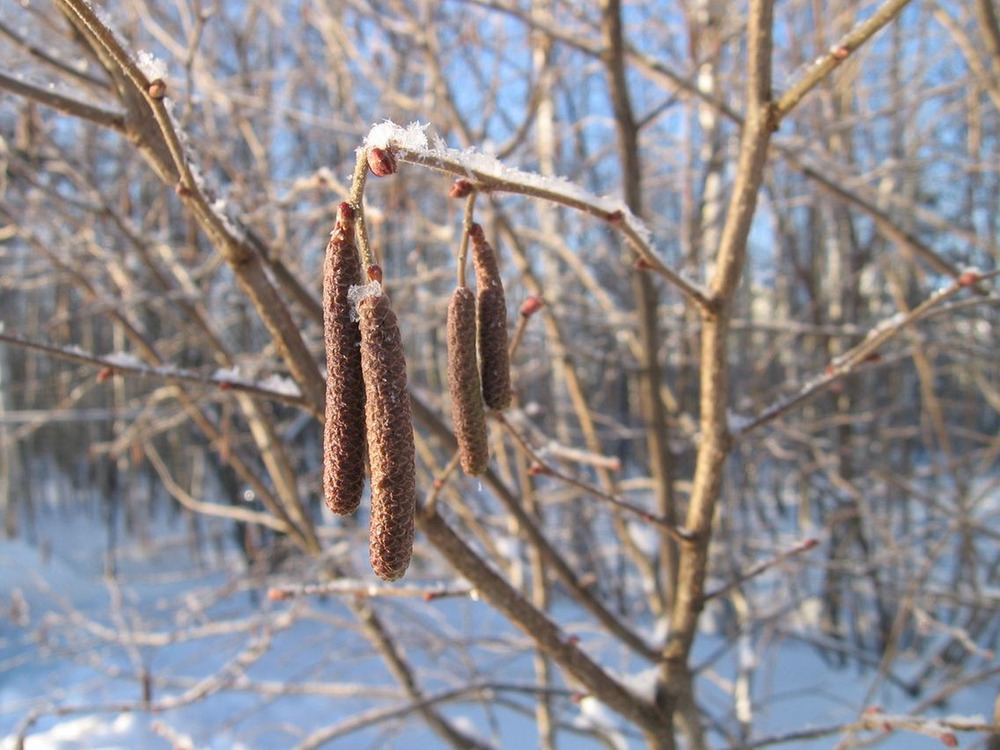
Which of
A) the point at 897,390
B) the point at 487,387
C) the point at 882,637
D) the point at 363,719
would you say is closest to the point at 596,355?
the point at 363,719

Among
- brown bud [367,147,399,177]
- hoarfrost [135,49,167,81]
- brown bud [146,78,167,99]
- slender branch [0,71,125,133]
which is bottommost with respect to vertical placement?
brown bud [367,147,399,177]

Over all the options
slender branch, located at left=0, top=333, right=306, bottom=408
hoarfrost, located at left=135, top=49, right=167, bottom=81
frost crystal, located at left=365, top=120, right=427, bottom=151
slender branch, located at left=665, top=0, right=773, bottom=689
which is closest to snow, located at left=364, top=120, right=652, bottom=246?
frost crystal, located at left=365, top=120, right=427, bottom=151

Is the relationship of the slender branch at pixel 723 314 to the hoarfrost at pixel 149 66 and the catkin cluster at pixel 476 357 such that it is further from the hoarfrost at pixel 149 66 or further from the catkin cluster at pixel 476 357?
the hoarfrost at pixel 149 66

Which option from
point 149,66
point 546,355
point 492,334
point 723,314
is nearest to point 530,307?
point 492,334

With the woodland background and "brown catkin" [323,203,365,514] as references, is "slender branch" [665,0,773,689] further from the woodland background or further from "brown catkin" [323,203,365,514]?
"brown catkin" [323,203,365,514]

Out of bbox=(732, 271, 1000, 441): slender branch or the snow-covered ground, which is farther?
the snow-covered ground

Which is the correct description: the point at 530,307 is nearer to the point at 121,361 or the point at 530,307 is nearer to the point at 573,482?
the point at 573,482

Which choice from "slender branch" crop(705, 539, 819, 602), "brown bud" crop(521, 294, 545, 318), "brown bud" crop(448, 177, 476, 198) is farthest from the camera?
"slender branch" crop(705, 539, 819, 602)

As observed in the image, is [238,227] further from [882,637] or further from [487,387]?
[882,637]
